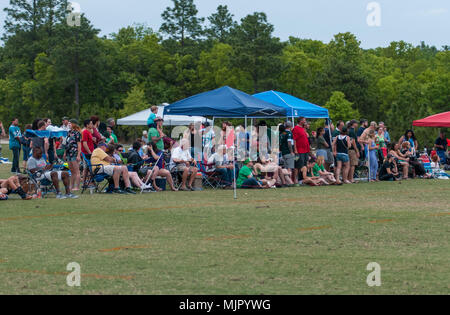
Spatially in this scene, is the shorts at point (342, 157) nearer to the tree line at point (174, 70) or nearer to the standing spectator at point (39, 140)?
the standing spectator at point (39, 140)

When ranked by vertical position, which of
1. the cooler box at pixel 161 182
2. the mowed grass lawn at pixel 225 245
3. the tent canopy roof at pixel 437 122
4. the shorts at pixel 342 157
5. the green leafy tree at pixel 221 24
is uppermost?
the green leafy tree at pixel 221 24

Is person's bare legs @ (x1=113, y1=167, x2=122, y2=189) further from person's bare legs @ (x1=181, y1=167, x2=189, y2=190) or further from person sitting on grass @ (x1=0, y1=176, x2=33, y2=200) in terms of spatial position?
person sitting on grass @ (x1=0, y1=176, x2=33, y2=200)

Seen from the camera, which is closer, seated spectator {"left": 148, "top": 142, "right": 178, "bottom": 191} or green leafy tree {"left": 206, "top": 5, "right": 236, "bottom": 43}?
seated spectator {"left": 148, "top": 142, "right": 178, "bottom": 191}

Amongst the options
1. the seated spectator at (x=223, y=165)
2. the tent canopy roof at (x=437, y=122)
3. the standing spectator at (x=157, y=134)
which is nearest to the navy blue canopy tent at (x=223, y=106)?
the standing spectator at (x=157, y=134)

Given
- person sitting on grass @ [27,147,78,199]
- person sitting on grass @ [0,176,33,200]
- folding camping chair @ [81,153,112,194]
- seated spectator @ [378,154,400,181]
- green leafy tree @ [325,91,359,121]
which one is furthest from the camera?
green leafy tree @ [325,91,359,121]

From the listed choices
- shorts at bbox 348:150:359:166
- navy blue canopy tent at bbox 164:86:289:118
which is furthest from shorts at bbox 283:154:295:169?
shorts at bbox 348:150:359:166

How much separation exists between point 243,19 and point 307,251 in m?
80.2

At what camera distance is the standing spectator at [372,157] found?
22.2 m

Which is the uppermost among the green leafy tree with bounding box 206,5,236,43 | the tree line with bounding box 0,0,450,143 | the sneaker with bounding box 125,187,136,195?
the green leafy tree with bounding box 206,5,236,43

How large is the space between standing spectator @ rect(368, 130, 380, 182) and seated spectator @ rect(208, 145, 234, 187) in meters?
5.19

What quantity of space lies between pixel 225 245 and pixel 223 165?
1027 centimetres

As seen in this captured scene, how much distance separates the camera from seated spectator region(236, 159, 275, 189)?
19062 mm

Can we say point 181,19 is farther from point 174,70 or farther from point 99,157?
point 99,157

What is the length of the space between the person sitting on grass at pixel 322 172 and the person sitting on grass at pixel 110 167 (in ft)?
20.1
